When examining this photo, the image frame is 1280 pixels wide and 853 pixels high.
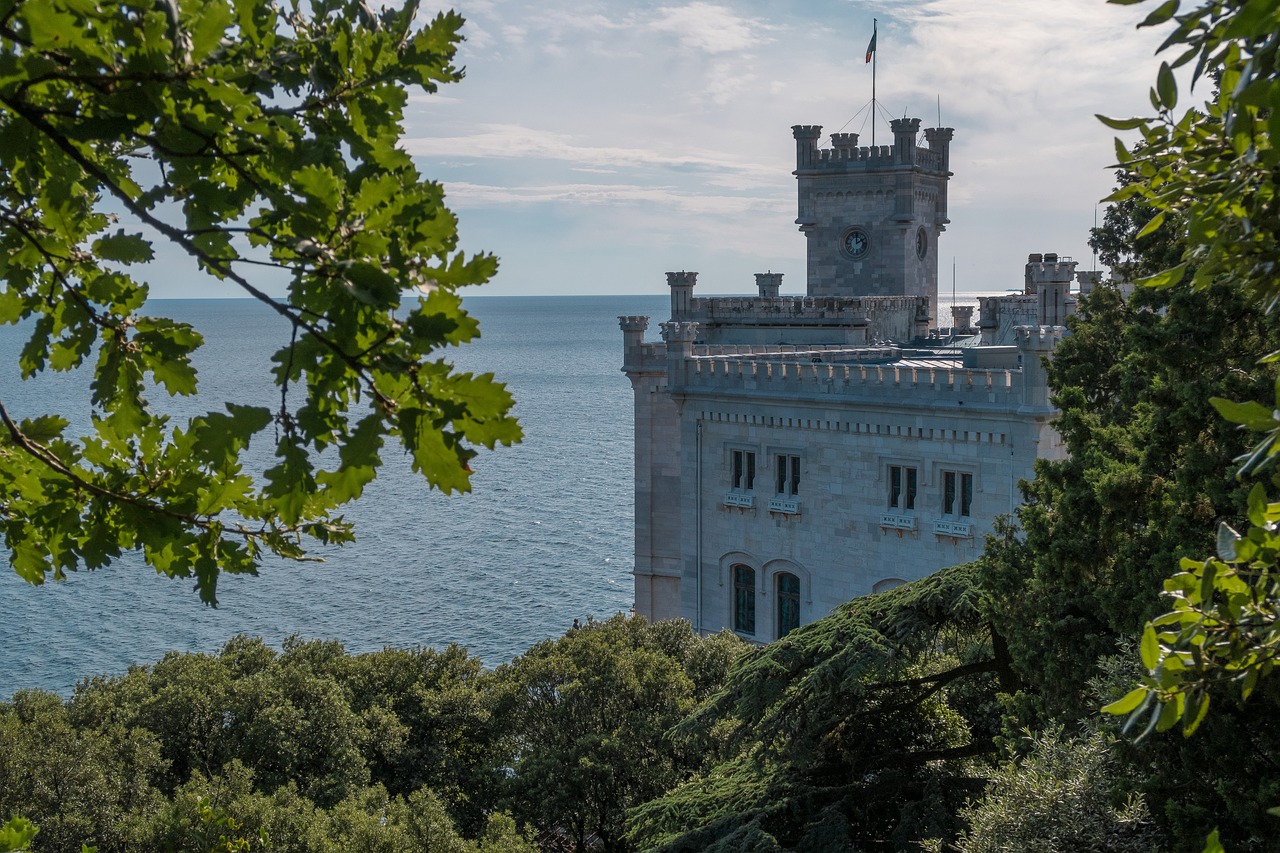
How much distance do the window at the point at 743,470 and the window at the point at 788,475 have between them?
0.76 metres

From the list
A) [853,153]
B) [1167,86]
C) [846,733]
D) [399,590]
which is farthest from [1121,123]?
[399,590]

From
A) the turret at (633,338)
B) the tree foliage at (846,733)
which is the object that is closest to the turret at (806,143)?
the turret at (633,338)

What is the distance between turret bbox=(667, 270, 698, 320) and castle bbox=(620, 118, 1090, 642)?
0.07 metres

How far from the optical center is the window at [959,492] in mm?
28000

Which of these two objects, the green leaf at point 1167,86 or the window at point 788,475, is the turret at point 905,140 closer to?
the window at point 788,475

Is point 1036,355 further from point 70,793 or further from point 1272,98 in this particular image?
point 1272,98

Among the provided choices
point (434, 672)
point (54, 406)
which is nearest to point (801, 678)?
point (434, 672)

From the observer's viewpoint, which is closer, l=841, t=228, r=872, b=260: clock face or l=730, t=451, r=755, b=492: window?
l=730, t=451, r=755, b=492: window

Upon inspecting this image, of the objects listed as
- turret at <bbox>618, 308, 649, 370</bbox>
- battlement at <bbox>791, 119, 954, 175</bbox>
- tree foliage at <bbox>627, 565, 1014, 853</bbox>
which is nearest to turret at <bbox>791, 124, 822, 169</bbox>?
battlement at <bbox>791, 119, 954, 175</bbox>

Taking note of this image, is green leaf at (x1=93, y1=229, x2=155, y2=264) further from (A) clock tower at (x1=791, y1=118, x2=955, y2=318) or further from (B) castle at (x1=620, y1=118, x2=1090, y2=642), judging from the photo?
(A) clock tower at (x1=791, y1=118, x2=955, y2=318)

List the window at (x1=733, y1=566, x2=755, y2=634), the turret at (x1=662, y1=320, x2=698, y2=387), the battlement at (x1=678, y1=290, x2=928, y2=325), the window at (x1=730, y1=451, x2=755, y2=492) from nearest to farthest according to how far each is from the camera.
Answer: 1. the window at (x1=730, y1=451, x2=755, y2=492)
2. the window at (x1=733, y1=566, x2=755, y2=634)
3. the turret at (x1=662, y1=320, x2=698, y2=387)
4. the battlement at (x1=678, y1=290, x2=928, y2=325)

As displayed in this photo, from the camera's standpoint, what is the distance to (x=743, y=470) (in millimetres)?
32344

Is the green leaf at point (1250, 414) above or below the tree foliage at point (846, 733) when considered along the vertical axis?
above

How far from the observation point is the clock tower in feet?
137
